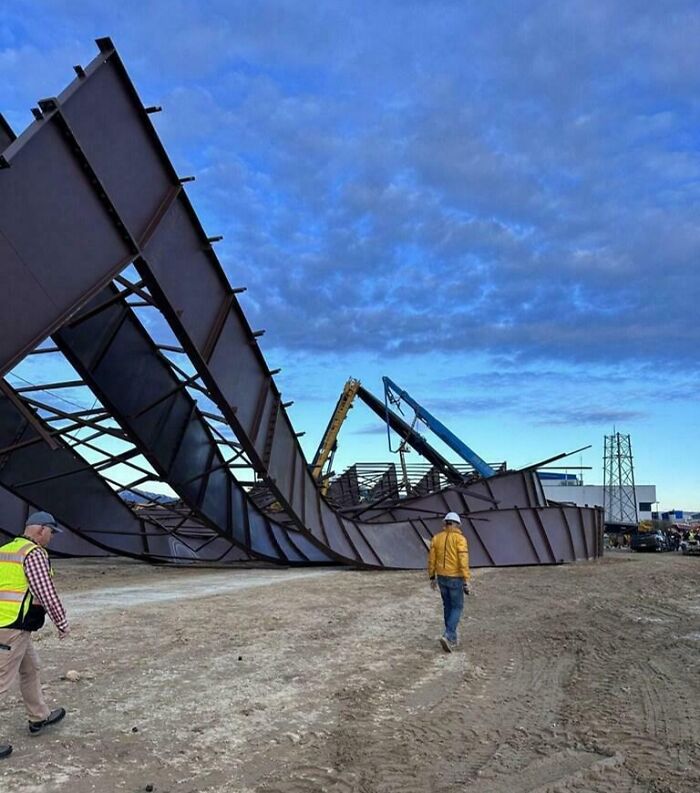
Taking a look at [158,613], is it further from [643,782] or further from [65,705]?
[643,782]

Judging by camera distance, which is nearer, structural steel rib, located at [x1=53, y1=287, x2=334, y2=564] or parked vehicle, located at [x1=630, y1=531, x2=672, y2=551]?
structural steel rib, located at [x1=53, y1=287, x2=334, y2=564]

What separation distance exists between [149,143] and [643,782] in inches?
342

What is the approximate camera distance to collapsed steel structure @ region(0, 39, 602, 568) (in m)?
7.38

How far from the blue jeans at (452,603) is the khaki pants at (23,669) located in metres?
4.88

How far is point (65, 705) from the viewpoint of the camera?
5371 mm

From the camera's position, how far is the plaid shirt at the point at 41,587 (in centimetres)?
457

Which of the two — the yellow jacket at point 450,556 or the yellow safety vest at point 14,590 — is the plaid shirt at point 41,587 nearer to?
the yellow safety vest at point 14,590

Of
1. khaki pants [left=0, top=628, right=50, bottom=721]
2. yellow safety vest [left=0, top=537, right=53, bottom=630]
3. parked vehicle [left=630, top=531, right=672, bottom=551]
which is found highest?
parked vehicle [left=630, top=531, right=672, bottom=551]

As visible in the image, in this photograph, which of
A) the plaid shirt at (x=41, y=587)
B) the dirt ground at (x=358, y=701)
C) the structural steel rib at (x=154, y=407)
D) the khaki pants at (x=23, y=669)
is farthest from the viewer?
the structural steel rib at (x=154, y=407)

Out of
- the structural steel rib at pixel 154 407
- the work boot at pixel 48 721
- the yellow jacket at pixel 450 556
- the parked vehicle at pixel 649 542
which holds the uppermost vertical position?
the structural steel rib at pixel 154 407

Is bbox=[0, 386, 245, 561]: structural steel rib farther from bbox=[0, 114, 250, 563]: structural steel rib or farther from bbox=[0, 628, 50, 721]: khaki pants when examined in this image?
bbox=[0, 628, 50, 721]: khaki pants

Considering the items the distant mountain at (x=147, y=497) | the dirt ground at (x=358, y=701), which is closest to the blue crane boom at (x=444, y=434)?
the distant mountain at (x=147, y=497)

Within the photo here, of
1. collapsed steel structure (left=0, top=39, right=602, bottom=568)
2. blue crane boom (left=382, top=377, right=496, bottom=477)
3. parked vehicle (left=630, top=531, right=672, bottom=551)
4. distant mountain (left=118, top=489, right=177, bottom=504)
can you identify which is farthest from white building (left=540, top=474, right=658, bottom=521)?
collapsed steel structure (left=0, top=39, right=602, bottom=568)

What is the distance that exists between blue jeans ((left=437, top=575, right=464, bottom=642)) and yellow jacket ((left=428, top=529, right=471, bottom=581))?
0.08 m
